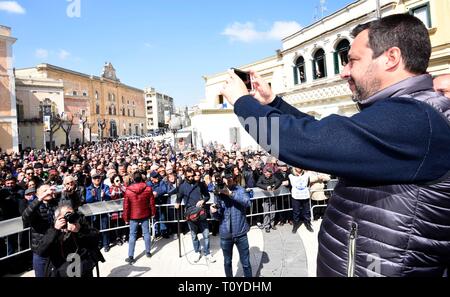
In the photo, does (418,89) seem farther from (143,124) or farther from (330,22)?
(143,124)

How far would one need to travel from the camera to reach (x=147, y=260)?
6.00 meters

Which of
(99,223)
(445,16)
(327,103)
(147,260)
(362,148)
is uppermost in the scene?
(445,16)

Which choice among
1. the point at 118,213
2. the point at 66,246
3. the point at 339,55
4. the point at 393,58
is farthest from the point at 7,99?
the point at 393,58

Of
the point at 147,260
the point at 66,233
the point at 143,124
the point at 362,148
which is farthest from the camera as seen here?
the point at 143,124

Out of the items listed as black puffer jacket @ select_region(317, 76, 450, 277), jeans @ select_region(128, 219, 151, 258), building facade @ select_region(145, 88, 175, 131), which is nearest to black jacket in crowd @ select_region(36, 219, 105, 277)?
jeans @ select_region(128, 219, 151, 258)

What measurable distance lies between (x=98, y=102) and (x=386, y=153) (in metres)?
65.1

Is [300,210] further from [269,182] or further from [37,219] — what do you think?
[37,219]

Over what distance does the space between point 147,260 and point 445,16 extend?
15.7m

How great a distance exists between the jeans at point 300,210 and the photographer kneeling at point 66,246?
529 cm

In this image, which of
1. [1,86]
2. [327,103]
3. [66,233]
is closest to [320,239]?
[66,233]

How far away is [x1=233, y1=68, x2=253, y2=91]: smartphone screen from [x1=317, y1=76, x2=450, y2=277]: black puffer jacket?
58 cm

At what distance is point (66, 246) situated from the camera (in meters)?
3.42

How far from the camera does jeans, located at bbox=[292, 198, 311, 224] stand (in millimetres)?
7551

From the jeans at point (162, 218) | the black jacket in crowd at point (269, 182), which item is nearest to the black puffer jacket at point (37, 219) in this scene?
the jeans at point (162, 218)
